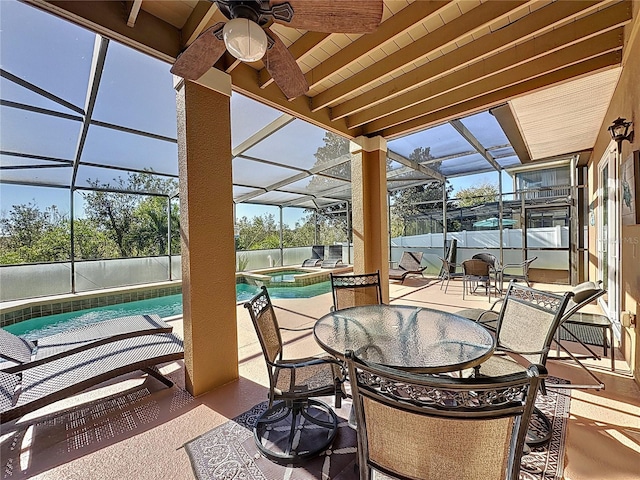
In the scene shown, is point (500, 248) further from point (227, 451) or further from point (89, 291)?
point (89, 291)

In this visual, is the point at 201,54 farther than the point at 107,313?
No

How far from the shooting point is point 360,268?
14.9ft

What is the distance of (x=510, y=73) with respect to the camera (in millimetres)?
3039

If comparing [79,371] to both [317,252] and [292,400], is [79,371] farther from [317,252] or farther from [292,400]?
[317,252]

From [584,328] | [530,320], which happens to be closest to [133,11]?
[530,320]

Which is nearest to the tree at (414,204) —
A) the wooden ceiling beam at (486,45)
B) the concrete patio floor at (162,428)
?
the wooden ceiling beam at (486,45)

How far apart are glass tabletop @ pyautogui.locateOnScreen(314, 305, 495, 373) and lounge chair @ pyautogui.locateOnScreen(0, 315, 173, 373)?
2.08 metres

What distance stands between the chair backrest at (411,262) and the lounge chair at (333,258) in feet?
9.01

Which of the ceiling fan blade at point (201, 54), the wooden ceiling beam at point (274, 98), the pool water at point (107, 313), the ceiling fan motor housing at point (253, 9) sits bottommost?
the pool water at point (107, 313)

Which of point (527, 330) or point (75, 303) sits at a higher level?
point (527, 330)

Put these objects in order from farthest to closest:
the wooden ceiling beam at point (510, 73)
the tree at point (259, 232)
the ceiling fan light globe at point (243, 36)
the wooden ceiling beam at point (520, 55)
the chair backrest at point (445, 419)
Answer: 1. the tree at point (259, 232)
2. the wooden ceiling beam at point (510, 73)
3. the wooden ceiling beam at point (520, 55)
4. the ceiling fan light globe at point (243, 36)
5. the chair backrest at point (445, 419)

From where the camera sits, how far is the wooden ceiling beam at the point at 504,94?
2852 mm

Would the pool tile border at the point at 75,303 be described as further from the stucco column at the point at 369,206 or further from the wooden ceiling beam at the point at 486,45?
the wooden ceiling beam at the point at 486,45

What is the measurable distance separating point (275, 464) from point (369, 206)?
364 cm
